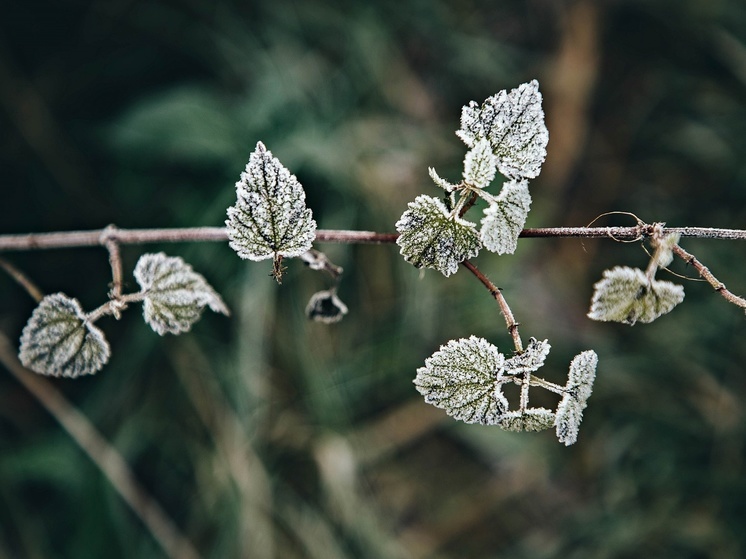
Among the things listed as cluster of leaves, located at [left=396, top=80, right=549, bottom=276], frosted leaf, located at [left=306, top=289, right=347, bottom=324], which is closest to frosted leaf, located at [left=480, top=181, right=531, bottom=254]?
cluster of leaves, located at [left=396, top=80, right=549, bottom=276]

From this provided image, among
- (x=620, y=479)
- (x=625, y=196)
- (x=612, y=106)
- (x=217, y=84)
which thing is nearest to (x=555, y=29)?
(x=612, y=106)

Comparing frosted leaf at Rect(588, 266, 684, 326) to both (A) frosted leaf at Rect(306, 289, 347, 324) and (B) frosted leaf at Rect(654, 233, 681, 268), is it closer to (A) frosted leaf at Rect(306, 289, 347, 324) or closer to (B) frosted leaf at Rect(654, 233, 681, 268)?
(B) frosted leaf at Rect(654, 233, 681, 268)

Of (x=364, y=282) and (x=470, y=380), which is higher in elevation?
(x=364, y=282)

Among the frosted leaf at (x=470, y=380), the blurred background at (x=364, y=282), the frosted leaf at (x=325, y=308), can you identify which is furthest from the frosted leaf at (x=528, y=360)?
the blurred background at (x=364, y=282)

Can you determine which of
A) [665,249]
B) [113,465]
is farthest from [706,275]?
[113,465]

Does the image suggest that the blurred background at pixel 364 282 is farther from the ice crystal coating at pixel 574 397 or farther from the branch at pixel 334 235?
the ice crystal coating at pixel 574 397

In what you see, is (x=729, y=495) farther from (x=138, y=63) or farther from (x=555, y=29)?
(x=138, y=63)

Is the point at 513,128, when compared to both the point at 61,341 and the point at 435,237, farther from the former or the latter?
the point at 61,341
